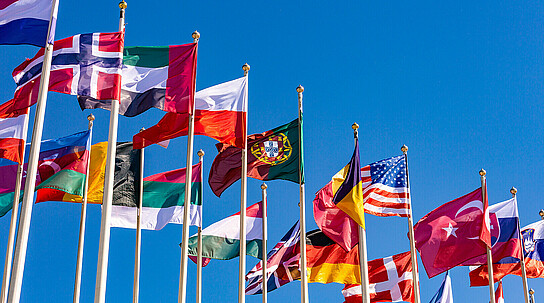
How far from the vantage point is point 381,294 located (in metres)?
31.2

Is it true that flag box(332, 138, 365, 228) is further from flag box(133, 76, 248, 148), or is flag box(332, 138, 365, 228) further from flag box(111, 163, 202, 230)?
flag box(111, 163, 202, 230)

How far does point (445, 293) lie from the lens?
3319 cm

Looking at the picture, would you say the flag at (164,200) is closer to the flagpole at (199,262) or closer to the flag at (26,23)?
the flagpole at (199,262)

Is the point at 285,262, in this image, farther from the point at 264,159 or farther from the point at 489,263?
the point at 489,263

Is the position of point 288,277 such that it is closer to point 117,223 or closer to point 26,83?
point 117,223

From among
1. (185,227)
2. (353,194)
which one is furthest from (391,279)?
(185,227)

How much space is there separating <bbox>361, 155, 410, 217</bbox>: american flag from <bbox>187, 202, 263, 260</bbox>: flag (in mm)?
4532

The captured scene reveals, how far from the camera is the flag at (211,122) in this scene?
81.3ft

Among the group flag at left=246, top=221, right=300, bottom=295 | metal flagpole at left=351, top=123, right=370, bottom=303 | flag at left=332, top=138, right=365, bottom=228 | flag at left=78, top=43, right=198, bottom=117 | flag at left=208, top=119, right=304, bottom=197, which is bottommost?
metal flagpole at left=351, top=123, right=370, bottom=303

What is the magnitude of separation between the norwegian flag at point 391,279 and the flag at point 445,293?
2694 millimetres

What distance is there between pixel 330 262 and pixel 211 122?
315 inches

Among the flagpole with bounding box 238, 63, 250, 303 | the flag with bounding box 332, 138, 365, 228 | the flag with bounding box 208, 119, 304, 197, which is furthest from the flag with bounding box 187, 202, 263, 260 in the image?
→ the flagpole with bounding box 238, 63, 250, 303

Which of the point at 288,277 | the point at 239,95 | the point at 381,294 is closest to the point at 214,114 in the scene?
the point at 239,95

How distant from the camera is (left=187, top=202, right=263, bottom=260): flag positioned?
29.8 metres
